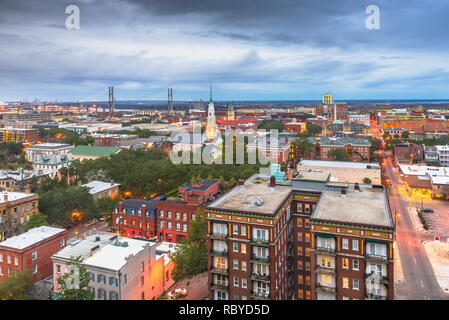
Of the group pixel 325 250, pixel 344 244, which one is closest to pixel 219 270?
pixel 325 250

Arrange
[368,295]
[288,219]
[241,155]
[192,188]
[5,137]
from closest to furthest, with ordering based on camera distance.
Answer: [368,295], [288,219], [192,188], [241,155], [5,137]

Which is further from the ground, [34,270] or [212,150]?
[212,150]

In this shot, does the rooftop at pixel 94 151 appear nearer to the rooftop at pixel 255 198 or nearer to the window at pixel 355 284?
the rooftop at pixel 255 198

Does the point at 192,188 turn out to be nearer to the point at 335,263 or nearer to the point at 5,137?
the point at 335,263

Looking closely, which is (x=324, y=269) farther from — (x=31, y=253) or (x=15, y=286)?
(x=31, y=253)

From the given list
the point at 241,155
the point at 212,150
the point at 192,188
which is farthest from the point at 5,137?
the point at 192,188
